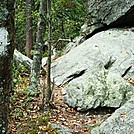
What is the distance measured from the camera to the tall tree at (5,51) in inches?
99.3

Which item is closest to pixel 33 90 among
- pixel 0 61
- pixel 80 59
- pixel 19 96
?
pixel 19 96

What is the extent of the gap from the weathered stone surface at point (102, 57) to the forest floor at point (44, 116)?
2.13 meters

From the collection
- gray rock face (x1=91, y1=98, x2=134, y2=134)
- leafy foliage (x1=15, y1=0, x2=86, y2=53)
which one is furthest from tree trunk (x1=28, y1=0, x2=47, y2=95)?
leafy foliage (x1=15, y1=0, x2=86, y2=53)

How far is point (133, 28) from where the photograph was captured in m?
12.3

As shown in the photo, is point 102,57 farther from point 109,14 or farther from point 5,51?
point 5,51

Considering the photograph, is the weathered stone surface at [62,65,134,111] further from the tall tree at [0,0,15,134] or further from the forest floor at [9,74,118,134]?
the tall tree at [0,0,15,134]

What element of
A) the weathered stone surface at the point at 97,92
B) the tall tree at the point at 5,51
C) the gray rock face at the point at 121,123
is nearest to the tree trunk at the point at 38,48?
the weathered stone surface at the point at 97,92

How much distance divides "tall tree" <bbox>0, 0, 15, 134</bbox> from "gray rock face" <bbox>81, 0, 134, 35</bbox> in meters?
9.89

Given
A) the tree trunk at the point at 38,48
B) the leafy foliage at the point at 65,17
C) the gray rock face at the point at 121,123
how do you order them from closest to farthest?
1. the gray rock face at the point at 121,123
2. the tree trunk at the point at 38,48
3. the leafy foliage at the point at 65,17

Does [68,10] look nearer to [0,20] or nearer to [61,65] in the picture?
[61,65]

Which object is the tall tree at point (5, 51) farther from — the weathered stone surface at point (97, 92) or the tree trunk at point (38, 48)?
the weathered stone surface at point (97, 92)

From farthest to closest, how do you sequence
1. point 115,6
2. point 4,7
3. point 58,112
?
point 115,6, point 58,112, point 4,7

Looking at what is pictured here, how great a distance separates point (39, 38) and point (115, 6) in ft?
18.3

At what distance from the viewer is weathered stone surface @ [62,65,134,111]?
7.65 m
